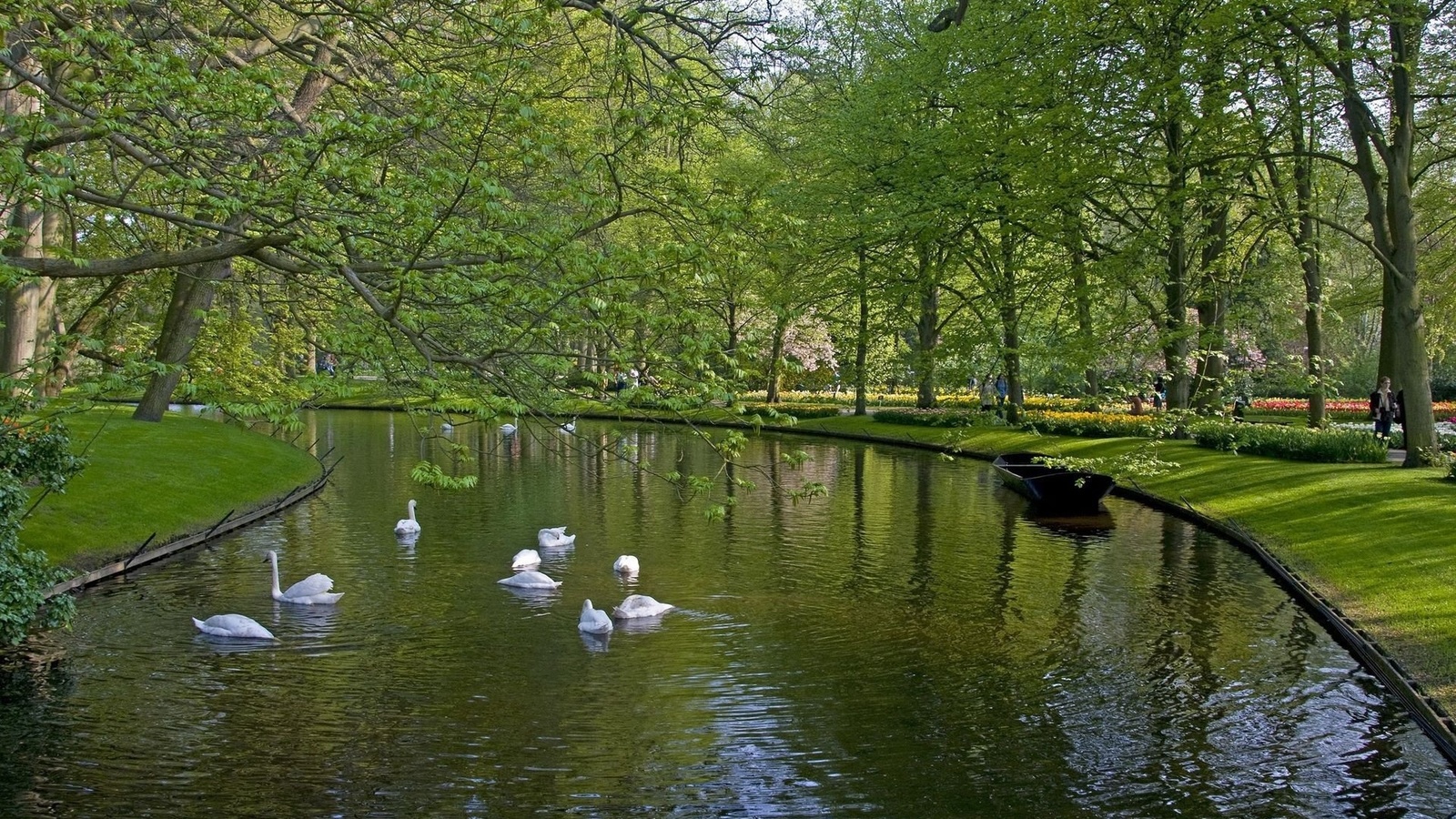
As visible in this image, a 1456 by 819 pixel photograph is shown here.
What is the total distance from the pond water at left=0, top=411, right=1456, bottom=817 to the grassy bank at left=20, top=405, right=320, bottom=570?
44.5 inches

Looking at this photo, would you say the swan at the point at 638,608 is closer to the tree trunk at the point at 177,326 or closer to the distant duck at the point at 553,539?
the distant duck at the point at 553,539

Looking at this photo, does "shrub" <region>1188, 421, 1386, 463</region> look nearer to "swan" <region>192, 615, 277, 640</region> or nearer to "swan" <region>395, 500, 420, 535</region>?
"swan" <region>395, 500, 420, 535</region>

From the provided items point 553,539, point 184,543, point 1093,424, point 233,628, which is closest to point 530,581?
point 553,539

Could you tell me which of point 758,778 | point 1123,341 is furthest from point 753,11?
point 1123,341

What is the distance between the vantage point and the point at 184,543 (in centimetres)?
2008

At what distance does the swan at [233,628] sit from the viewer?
14.1 m

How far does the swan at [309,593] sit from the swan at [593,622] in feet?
12.9

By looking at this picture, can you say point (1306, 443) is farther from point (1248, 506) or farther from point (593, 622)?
point (593, 622)

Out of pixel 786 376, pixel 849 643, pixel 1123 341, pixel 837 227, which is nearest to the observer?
pixel 849 643

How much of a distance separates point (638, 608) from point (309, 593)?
480 centimetres

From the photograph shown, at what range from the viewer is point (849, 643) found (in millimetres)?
14367

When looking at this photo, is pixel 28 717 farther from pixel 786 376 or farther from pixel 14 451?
pixel 786 376

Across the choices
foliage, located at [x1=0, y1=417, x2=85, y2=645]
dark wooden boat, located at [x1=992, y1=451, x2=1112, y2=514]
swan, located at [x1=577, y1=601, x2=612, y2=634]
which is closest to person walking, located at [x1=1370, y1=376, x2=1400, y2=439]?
dark wooden boat, located at [x1=992, y1=451, x2=1112, y2=514]

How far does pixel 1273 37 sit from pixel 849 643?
562 inches
